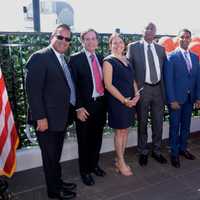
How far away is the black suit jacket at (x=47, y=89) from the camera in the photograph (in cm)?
252

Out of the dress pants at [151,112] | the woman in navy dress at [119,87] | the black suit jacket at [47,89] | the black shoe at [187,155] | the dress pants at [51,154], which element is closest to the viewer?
the black suit jacket at [47,89]

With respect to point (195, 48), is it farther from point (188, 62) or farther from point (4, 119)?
point (4, 119)

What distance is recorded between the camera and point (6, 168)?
3.15 m

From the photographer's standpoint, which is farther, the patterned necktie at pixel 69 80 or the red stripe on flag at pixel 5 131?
the red stripe on flag at pixel 5 131

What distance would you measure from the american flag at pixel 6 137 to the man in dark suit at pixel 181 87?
182 centimetres

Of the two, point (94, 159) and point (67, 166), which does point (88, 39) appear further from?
point (67, 166)

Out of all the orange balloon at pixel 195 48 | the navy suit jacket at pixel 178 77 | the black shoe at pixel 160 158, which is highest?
the orange balloon at pixel 195 48

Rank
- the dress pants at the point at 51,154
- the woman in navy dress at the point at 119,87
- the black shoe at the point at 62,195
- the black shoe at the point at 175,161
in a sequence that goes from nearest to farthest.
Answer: the dress pants at the point at 51,154 → the black shoe at the point at 62,195 → the woman in navy dress at the point at 119,87 → the black shoe at the point at 175,161

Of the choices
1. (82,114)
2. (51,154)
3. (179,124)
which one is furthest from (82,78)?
(179,124)

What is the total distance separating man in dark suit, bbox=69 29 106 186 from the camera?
2980mm

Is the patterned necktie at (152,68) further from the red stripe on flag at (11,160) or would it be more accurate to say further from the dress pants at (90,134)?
the red stripe on flag at (11,160)

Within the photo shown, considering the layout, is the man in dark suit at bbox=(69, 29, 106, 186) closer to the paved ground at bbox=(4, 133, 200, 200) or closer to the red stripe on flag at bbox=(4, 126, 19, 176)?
the paved ground at bbox=(4, 133, 200, 200)

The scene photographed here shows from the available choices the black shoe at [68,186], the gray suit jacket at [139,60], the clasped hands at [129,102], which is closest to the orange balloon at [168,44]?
the gray suit jacket at [139,60]

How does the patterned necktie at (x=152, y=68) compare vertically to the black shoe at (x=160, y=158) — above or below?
above
